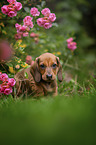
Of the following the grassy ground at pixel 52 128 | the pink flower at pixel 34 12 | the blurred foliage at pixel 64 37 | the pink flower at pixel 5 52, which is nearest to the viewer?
the grassy ground at pixel 52 128

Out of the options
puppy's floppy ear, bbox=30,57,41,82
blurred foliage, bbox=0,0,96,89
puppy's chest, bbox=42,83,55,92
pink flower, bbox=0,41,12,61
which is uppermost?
blurred foliage, bbox=0,0,96,89

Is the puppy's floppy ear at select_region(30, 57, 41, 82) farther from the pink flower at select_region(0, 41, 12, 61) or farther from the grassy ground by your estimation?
the grassy ground

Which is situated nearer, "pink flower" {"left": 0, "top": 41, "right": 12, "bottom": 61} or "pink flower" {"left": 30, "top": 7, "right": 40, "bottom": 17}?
"pink flower" {"left": 0, "top": 41, "right": 12, "bottom": 61}

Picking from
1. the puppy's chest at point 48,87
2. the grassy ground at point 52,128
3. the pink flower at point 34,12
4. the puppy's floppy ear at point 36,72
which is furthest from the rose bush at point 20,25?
the grassy ground at point 52,128

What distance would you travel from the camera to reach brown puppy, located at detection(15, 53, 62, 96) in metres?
2.89

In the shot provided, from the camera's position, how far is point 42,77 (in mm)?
2861

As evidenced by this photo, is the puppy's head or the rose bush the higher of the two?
the rose bush

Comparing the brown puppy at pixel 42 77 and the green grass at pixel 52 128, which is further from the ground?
the brown puppy at pixel 42 77

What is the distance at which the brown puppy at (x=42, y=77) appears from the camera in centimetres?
289

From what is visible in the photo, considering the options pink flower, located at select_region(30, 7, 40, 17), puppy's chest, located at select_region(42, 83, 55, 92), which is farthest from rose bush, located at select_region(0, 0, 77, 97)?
puppy's chest, located at select_region(42, 83, 55, 92)

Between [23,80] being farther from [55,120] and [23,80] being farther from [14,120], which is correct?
[55,120]

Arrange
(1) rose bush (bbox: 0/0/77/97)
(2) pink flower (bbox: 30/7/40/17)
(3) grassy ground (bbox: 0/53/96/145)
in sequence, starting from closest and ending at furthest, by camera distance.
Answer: (3) grassy ground (bbox: 0/53/96/145), (1) rose bush (bbox: 0/0/77/97), (2) pink flower (bbox: 30/7/40/17)

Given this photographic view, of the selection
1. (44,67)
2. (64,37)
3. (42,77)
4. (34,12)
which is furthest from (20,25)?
(64,37)

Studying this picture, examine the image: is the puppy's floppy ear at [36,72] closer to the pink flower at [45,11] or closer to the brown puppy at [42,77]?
the brown puppy at [42,77]
